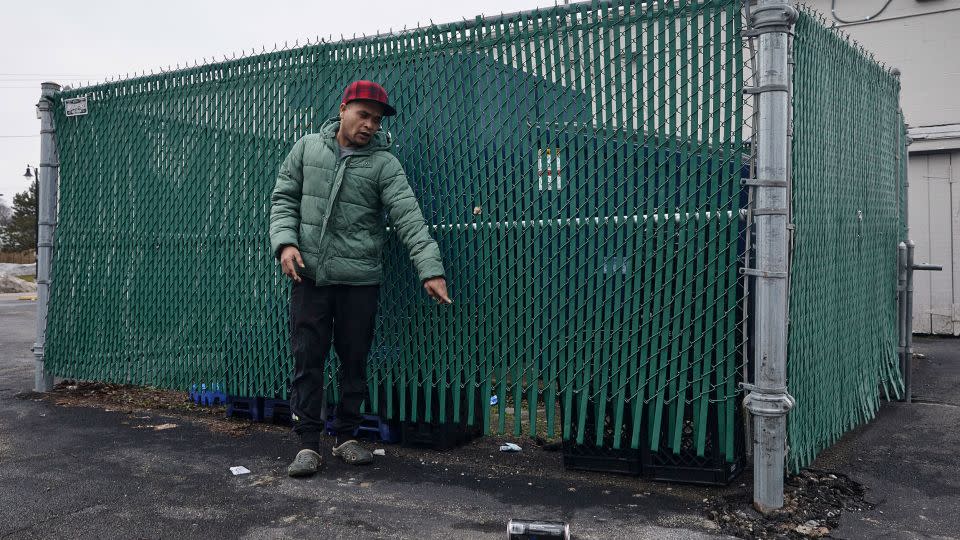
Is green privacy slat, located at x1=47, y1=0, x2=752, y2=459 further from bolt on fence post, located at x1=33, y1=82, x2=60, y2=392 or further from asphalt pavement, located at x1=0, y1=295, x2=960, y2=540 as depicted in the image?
bolt on fence post, located at x1=33, y1=82, x2=60, y2=392

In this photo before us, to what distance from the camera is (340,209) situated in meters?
4.29

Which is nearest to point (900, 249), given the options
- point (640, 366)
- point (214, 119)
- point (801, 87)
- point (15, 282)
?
point (801, 87)

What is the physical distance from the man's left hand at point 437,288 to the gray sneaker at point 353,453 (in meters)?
1.03

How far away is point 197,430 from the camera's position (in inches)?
209

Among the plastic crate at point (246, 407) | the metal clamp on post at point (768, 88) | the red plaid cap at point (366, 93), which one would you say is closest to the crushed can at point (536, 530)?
the metal clamp on post at point (768, 88)

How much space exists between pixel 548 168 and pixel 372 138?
41.3 inches

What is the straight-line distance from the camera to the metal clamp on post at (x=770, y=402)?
3.50 metres

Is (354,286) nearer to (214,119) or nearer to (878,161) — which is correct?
(214,119)

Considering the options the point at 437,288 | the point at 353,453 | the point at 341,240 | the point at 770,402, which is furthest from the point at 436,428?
the point at 770,402

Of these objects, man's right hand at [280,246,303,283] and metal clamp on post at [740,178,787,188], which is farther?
man's right hand at [280,246,303,283]

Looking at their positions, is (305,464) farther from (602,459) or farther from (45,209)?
(45,209)

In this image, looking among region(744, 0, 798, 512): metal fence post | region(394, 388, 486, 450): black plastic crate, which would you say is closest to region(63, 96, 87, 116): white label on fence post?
region(394, 388, 486, 450): black plastic crate

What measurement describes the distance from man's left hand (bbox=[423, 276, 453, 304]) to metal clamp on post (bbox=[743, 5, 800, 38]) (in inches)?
78.7

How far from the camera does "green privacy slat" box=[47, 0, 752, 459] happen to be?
3.76 metres
